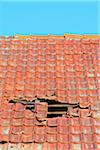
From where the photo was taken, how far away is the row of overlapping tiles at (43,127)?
5.41 m

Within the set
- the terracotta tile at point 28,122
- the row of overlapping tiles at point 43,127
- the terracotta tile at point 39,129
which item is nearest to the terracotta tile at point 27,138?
the row of overlapping tiles at point 43,127

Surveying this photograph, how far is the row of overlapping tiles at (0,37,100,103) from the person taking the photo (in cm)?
646

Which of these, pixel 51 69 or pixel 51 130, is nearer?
pixel 51 130

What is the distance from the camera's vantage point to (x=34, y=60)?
7453mm

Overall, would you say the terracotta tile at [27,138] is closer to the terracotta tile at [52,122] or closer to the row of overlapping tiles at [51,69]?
the terracotta tile at [52,122]

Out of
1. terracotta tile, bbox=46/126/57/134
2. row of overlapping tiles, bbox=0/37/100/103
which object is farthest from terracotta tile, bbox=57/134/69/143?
row of overlapping tiles, bbox=0/37/100/103

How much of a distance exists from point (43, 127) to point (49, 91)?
3.43 feet

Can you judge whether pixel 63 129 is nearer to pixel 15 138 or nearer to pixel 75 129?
pixel 75 129

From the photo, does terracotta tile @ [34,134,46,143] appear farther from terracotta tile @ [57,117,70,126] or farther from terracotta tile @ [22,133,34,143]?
terracotta tile @ [57,117,70,126]

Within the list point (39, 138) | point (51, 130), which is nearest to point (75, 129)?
point (51, 130)

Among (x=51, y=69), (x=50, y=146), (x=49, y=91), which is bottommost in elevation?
(x=50, y=146)

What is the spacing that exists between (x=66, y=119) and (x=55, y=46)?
8.67ft

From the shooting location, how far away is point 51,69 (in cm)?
714

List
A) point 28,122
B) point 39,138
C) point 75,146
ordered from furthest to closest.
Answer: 1. point 28,122
2. point 39,138
3. point 75,146
